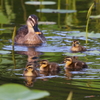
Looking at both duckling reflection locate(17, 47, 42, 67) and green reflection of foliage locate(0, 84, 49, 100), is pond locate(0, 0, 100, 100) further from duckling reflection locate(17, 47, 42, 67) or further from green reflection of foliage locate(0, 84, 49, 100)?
green reflection of foliage locate(0, 84, 49, 100)

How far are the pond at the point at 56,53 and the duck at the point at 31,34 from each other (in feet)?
0.80

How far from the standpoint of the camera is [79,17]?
49.0 feet

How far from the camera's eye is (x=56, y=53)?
979cm

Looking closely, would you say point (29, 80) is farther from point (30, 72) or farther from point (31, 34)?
point (31, 34)

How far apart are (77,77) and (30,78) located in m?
0.83

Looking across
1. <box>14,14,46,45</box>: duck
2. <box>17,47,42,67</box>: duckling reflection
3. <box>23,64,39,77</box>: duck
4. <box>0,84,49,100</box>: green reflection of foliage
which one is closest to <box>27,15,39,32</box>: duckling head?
<box>14,14,46,45</box>: duck

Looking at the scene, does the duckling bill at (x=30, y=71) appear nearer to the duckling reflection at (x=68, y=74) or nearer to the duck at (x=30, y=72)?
the duck at (x=30, y=72)

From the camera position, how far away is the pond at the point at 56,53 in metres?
6.93

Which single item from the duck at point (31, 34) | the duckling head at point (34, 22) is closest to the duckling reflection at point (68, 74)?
the duck at point (31, 34)

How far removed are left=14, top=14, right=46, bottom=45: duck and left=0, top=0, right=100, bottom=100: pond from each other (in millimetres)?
244

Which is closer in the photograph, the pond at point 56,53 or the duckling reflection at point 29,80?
the pond at point 56,53

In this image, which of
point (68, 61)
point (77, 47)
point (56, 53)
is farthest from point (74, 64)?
point (77, 47)

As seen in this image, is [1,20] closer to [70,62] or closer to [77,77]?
[70,62]

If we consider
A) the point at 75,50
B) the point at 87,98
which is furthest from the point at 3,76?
the point at 75,50
